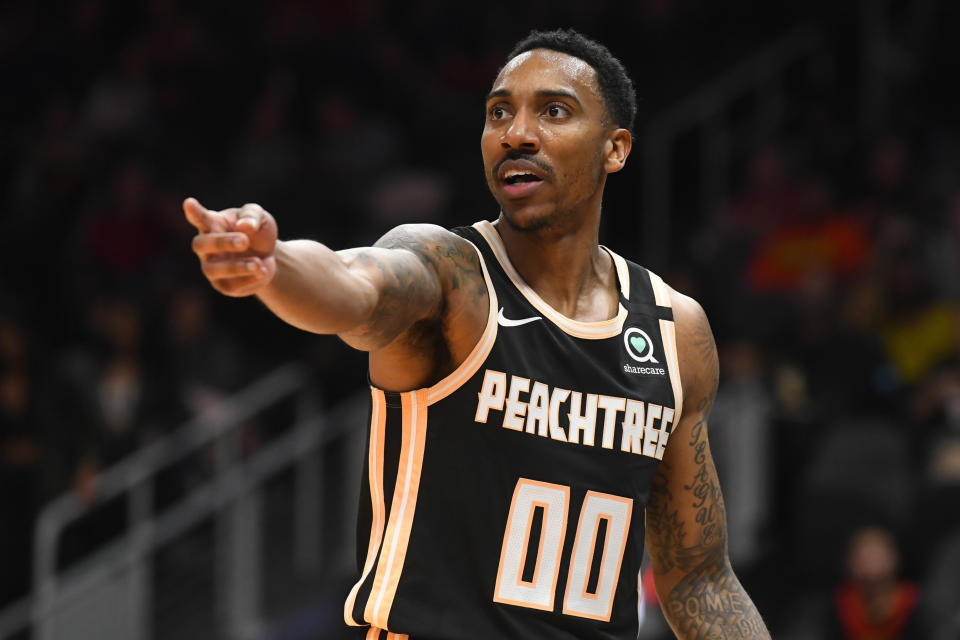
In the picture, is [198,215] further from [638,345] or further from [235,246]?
[638,345]

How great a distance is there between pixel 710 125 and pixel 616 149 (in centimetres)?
771

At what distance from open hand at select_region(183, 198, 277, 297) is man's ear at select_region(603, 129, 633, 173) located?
4.36 feet

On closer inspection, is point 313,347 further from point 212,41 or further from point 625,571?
point 625,571

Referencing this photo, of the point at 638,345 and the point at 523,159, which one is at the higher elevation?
the point at 523,159

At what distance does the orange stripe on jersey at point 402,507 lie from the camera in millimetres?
3375

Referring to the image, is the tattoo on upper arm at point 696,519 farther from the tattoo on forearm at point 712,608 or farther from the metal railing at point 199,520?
the metal railing at point 199,520

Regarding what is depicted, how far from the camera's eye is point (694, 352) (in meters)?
3.92

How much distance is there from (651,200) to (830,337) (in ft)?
7.96

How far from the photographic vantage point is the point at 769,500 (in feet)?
28.5

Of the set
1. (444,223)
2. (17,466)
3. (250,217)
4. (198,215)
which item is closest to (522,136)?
(250,217)

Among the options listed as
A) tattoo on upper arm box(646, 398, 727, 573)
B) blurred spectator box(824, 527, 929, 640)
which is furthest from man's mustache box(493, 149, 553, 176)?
blurred spectator box(824, 527, 929, 640)

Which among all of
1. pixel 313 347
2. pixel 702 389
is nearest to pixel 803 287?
pixel 313 347

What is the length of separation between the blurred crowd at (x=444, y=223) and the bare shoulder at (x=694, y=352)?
3.78 meters

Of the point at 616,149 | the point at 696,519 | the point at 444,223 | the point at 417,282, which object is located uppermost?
the point at 444,223
